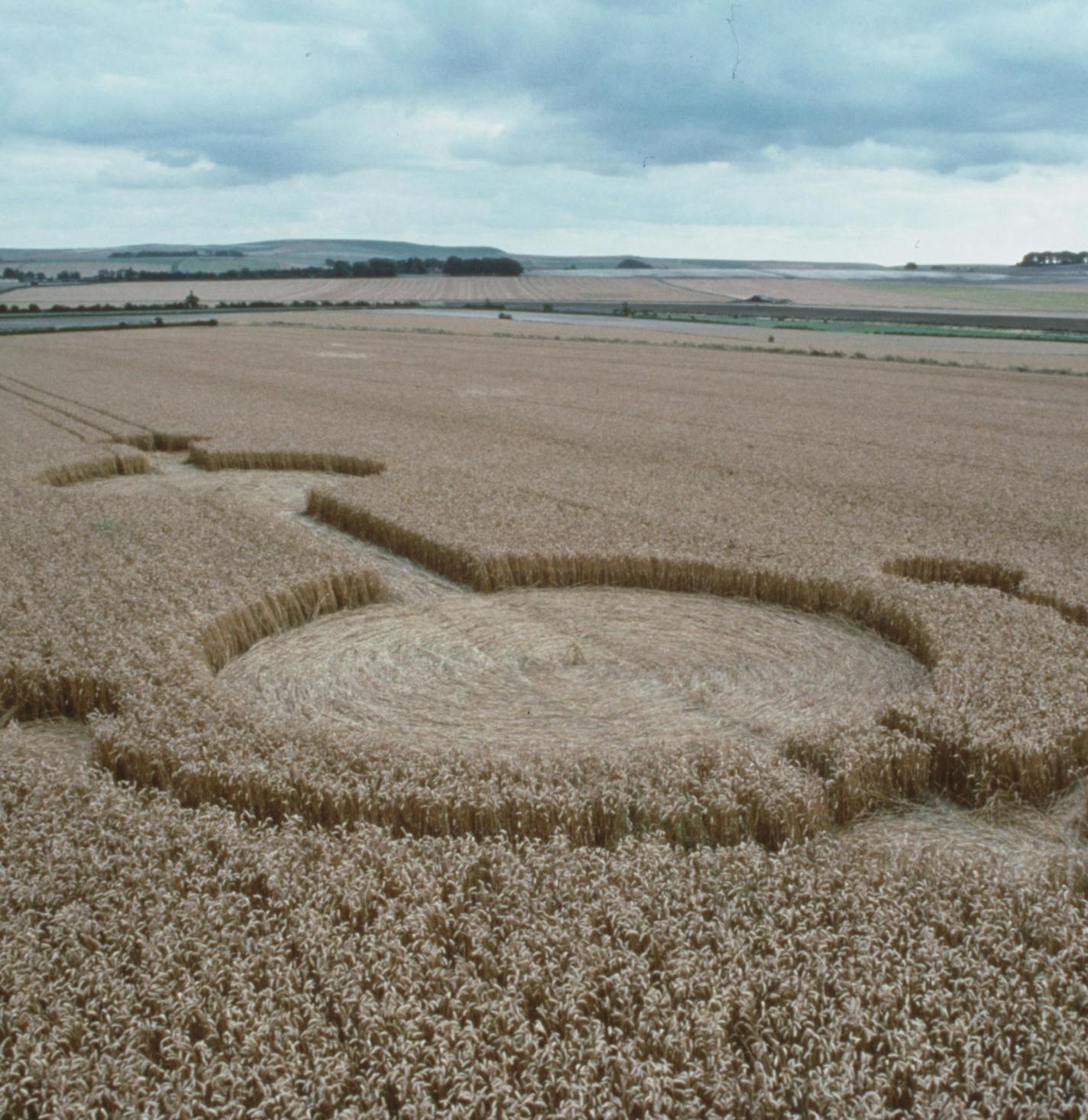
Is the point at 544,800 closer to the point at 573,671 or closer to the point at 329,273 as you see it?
the point at 573,671

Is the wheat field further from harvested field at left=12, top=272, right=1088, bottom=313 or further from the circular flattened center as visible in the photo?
harvested field at left=12, top=272, right=1088, bottom=313

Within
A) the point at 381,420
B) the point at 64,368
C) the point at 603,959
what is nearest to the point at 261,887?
the point at 603,959

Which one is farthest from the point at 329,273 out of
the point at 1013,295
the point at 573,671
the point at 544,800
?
the point at 544,800

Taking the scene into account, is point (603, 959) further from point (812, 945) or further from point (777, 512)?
point (777, 512)

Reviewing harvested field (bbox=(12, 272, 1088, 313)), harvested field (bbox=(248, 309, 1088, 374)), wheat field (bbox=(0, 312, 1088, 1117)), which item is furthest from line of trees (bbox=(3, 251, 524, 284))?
wheat field (bbox=(0, 312, 1088, 1117))

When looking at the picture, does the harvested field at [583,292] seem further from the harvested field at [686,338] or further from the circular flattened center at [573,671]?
the circular flattened center at [573,671]

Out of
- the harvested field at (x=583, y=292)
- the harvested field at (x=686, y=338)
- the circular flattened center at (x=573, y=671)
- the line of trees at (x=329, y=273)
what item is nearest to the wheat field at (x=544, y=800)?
the circular flattened center at (x=573, y=671)

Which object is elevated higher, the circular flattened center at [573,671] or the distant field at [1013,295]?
the distant field at [1013,295]
